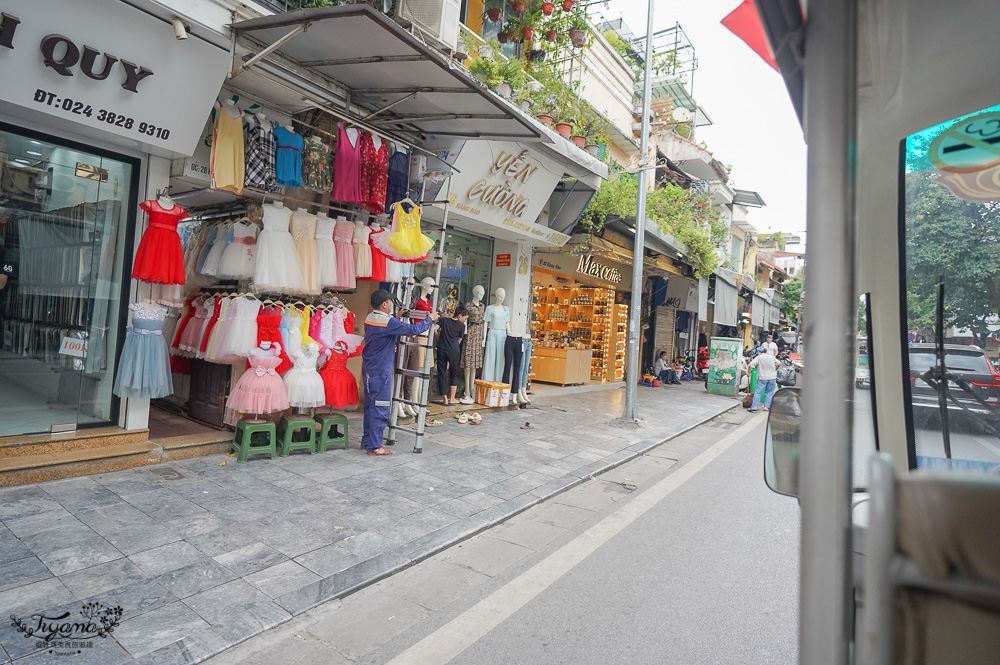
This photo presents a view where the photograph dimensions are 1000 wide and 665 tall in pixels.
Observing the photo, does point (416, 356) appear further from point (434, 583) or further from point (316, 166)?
point (434, 583)

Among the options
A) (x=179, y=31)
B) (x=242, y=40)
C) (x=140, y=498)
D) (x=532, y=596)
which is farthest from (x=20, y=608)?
(x=242, y=40)

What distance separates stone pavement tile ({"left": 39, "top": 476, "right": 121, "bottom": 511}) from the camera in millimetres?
4387

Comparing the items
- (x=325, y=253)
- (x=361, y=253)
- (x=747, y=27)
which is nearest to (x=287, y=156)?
(x=325, y=253)

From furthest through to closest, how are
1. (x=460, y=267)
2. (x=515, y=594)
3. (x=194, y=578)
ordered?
1. (x=460, y=267)
2. (x=515, y=594)
3. (x=194, y=578)

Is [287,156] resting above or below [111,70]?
below

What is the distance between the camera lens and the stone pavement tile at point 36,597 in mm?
2951

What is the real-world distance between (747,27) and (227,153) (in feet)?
18.6

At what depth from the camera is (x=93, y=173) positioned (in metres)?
5.57

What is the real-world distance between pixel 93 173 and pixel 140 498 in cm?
336

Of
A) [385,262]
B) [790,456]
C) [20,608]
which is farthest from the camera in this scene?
[385,262]

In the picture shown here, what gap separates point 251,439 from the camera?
605cm

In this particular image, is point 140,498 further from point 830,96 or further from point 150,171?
point 830,96

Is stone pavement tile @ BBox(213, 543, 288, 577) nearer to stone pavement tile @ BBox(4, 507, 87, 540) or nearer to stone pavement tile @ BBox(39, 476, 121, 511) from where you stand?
stone pavement tile @ BBox(4, 507, 87, 540)

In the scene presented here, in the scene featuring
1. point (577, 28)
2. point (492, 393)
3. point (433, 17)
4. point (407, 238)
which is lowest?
point (492, 393)
